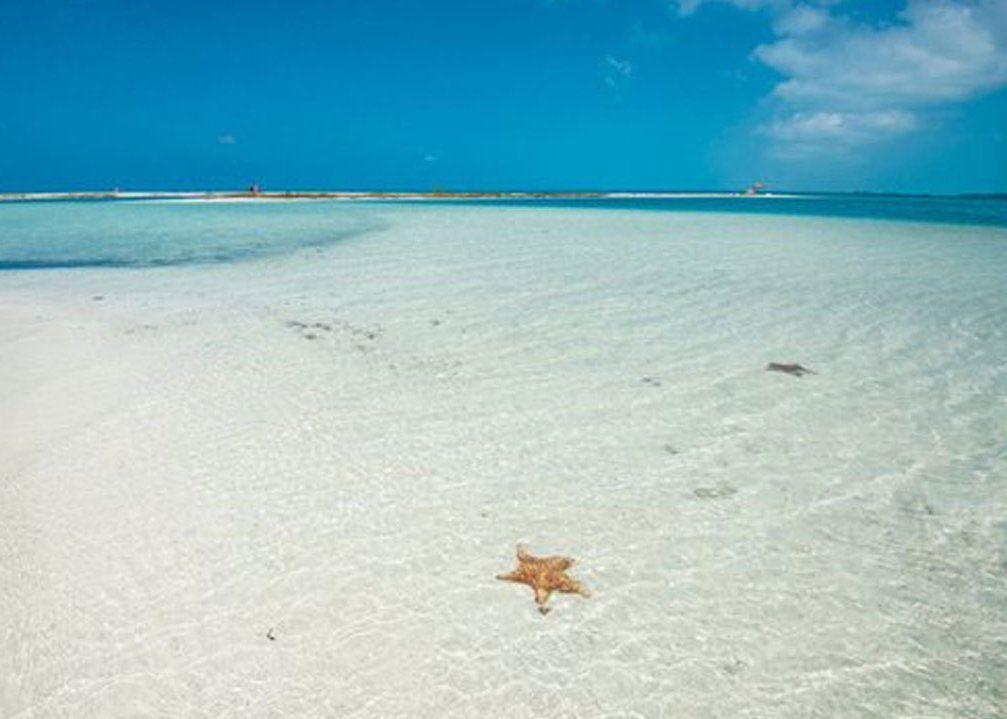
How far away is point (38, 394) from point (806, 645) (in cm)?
725

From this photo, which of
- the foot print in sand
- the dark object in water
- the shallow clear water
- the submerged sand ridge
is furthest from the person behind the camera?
the shallow clear water

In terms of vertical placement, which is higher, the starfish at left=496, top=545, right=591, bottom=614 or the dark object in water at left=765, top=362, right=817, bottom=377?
the dark object in water at left=765, top=362, right=817, bottom=377

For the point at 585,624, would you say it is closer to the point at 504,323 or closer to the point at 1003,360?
the point at 504,323

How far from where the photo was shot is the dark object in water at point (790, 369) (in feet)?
24.4

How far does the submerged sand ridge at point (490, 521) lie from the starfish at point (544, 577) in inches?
2.9

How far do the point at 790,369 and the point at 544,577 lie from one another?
516 cm

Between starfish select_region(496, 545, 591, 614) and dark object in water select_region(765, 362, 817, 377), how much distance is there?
477 cm

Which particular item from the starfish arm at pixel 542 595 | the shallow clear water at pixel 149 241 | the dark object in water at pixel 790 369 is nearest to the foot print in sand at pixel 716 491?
the starfish arm at pixel 542 595

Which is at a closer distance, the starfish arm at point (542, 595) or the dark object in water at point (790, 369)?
the starfish arm at point (542, 595)

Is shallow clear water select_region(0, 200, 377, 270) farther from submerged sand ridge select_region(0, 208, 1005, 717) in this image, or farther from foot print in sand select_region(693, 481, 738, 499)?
foot print in sand select_region(693, 481, 738, 499)

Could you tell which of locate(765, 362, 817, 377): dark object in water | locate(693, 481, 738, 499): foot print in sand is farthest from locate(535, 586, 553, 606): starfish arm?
locate(765, 362, 817, 377): dark object in water

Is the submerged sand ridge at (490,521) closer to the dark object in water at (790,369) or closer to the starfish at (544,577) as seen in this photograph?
the starfish at (544,577)

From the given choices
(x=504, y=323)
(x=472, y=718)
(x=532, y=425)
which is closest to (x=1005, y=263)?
(x=504, y=323)

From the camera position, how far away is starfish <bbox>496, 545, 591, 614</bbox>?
3.60 m
